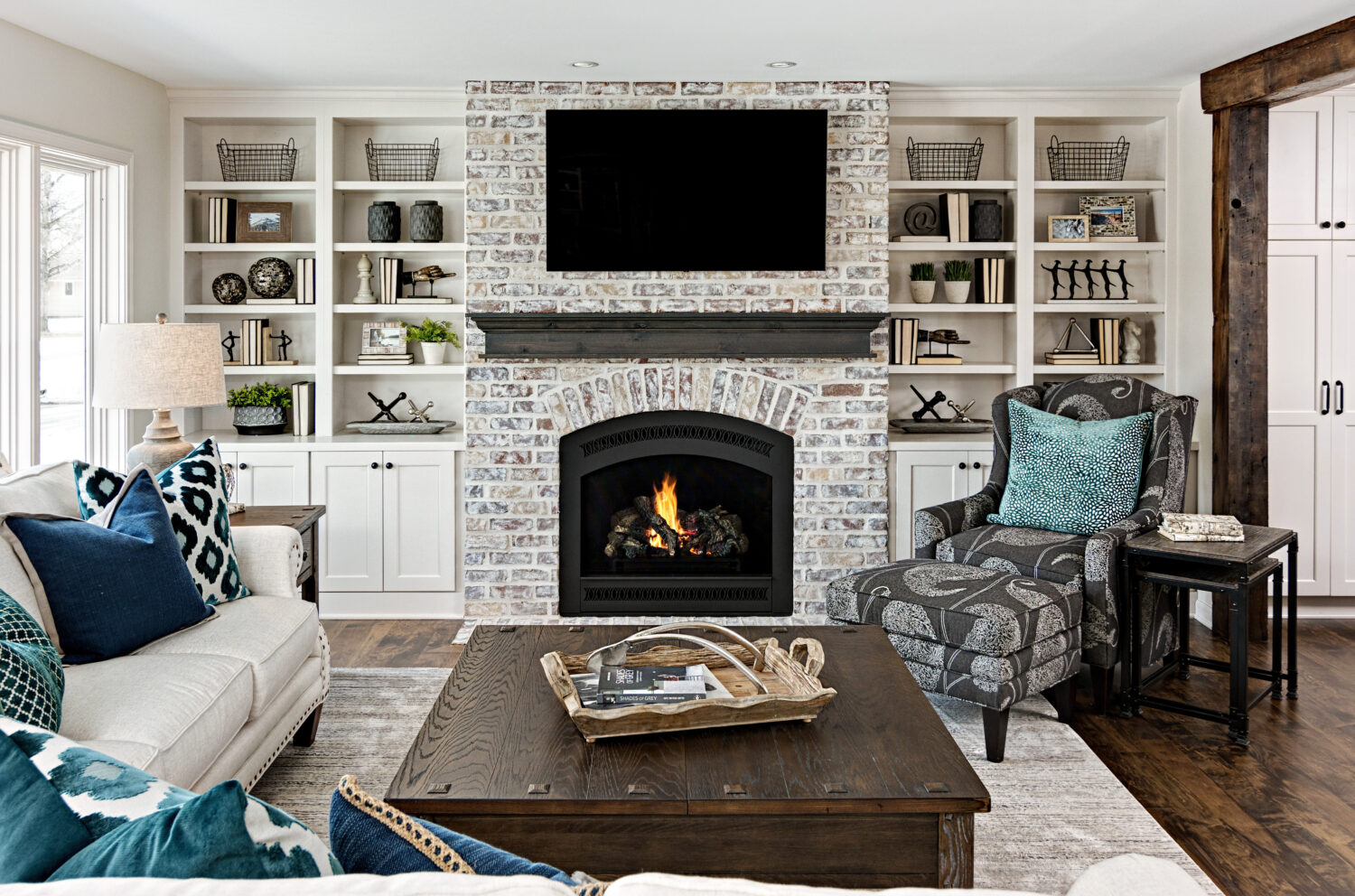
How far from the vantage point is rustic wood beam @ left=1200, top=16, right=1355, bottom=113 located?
3703mm

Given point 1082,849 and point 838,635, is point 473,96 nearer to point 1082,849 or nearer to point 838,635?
point 838,635

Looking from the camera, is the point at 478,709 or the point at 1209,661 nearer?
the point at 478,709

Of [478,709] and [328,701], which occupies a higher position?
[478,709]

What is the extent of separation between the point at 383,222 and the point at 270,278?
0.63 m

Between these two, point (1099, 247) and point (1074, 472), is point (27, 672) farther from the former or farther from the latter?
point (1099, 247)

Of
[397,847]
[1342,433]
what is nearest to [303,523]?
[397,847]

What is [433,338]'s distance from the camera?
488 centimetres

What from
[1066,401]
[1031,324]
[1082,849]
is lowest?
[1082,849]

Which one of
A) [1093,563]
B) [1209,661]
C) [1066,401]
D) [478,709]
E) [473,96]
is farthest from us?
[473,96]

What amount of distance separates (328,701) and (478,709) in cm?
159

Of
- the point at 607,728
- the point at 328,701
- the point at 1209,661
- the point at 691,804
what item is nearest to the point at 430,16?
the point at 328,701

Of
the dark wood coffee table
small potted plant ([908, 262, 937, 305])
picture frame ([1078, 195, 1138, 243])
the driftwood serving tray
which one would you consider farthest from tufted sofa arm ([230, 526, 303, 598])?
picture frame ([1078, 195, 1138, 243])

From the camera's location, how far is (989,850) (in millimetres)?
2486

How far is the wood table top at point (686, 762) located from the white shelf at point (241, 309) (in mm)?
2926
